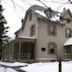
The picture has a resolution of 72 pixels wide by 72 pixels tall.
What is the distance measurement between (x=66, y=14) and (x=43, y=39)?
684cm

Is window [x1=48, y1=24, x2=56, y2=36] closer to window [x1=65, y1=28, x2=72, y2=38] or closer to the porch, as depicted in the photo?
window [x1=65, y1=28, x2=72, y2=38]

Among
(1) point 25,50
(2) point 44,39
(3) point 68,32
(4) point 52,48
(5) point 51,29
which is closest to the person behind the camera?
(2) point 44,39

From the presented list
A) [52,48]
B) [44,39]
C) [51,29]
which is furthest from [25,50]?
[51,29]

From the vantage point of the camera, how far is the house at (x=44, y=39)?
25.1 m

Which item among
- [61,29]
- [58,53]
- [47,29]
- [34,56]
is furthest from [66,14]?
[34,56]

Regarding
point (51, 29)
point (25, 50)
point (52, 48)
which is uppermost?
point (51, 29)

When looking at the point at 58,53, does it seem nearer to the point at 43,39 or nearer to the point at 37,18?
the point at 43,39

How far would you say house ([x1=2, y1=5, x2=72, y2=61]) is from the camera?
82.3ft

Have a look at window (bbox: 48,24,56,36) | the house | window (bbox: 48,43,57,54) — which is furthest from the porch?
window (bbox: 48,24,56,36)

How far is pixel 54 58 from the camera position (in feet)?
85.8

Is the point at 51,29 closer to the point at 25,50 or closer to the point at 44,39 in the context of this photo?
the point at 44,39

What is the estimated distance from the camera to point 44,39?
25.6 m

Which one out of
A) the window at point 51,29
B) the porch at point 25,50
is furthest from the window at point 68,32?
the porch at point 25,50

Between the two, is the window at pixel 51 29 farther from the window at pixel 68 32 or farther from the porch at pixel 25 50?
the porch at pixel 25 50
